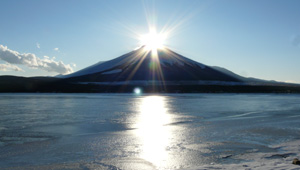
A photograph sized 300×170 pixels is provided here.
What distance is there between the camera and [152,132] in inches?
505

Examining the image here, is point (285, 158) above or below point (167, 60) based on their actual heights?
below

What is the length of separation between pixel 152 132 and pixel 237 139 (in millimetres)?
3890

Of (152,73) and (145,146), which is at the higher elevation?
(152,73)

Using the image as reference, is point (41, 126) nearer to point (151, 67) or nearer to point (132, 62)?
point (151, 67)

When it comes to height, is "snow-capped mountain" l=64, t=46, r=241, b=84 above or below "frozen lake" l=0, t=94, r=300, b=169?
above

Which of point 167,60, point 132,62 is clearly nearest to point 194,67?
point 167,60

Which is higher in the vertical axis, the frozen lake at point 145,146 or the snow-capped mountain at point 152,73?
the snow-capped mountain at point 152,73

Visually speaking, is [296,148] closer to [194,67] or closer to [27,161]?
[27,161]

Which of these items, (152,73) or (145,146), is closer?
(145,146)

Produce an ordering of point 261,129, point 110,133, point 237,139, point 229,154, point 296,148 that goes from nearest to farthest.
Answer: point 229,154
point 296,148
point 237,139
point 110,133
point 261,129

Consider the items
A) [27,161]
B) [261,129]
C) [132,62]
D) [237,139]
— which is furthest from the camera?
[132,62]

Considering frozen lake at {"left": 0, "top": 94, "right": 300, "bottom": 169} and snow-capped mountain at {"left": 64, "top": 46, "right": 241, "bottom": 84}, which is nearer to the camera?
frozen lake at {"left": 0, "top": 94, "right": 300, "bottom": 169}

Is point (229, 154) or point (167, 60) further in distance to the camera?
point (167, 60)

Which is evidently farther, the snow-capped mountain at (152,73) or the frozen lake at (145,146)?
the snow-capped mountain at (152,73)
